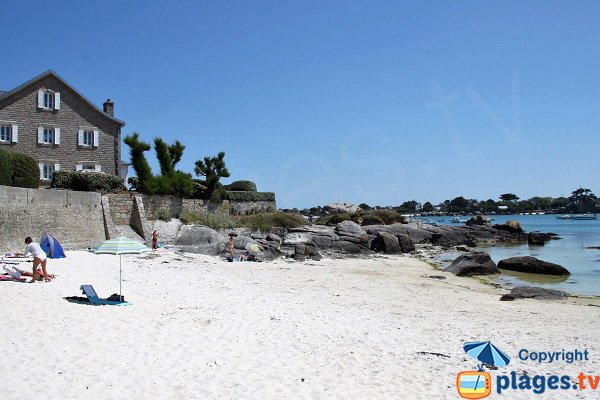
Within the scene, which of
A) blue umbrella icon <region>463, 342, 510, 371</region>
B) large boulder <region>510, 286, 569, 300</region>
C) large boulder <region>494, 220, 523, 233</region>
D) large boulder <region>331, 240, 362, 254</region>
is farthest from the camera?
large boulder <region>494, 220, 523, 233</region>

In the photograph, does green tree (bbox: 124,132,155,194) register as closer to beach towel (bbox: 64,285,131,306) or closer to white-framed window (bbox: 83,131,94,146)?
white-framed window (bbox: 83,131,94,146)

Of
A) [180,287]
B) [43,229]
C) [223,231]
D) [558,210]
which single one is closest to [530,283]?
[180,287]

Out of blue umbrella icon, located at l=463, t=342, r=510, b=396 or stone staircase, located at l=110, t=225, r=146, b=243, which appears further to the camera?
stone staircase, located at l=110, t=225, r=146, b=243

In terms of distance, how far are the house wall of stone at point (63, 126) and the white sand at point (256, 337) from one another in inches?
806

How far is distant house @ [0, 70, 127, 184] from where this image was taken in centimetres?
3288

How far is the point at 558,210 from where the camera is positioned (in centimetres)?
16938

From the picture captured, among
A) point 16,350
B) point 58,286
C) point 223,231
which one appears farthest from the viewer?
point 223,231

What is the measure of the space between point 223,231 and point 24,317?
75.2 ft

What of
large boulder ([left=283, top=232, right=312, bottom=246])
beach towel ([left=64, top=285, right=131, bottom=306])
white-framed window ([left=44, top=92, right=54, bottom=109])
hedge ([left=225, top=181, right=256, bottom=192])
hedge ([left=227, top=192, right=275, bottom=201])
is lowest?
beach towel ([left=64, top=285, right=131, bottom=306])

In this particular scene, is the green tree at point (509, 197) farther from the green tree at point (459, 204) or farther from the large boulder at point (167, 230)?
the large boulder at point (167, 230)

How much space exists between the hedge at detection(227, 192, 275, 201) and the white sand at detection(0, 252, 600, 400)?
23.8m

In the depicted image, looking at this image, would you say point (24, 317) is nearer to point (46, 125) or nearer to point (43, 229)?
point (43, 229)

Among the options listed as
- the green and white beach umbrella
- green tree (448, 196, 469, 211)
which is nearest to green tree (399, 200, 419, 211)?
green tree (448, 196, 469, 211)

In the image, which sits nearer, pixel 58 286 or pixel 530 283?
pixel 58 286
